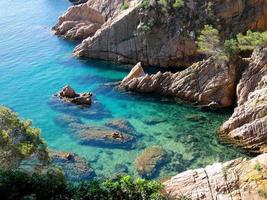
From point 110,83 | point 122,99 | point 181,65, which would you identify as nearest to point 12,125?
point 122,99

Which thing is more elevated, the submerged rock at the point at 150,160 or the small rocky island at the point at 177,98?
the small rocky island at the point at 177,98

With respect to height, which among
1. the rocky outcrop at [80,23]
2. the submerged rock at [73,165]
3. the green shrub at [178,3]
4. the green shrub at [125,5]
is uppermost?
the green shrub at [178,3]

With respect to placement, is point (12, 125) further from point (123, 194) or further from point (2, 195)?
point (123, 194)

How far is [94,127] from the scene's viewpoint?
4466 centimetres

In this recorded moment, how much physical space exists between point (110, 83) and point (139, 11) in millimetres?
10766

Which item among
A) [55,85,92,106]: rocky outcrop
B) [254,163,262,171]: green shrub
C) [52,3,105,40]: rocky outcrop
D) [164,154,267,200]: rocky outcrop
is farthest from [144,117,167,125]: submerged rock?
[52,3,105,40]: rocky outcrop

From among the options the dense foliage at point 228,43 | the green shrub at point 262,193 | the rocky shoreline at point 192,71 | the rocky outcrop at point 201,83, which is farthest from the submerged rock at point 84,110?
the green shrub at point 262,193

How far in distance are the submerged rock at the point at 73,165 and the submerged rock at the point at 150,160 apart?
4.13m

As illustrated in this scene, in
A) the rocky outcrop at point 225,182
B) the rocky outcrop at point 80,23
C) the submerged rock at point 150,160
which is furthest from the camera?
the rocky outcrop at point 80,23

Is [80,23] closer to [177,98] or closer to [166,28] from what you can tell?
[166,28]

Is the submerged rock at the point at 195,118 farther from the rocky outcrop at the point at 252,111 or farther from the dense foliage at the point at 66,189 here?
the dense foliage at the point at 66,189

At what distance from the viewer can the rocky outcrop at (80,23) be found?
6869cm

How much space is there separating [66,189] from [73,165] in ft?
51.2

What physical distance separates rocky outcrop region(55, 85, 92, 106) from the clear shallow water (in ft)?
5.02
